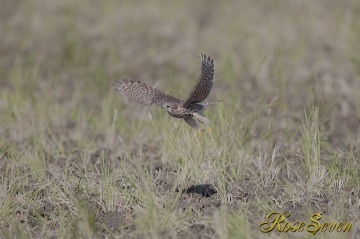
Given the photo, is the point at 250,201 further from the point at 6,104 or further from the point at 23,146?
the point at 6,104

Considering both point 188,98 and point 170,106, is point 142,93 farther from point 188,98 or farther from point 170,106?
point 188,98

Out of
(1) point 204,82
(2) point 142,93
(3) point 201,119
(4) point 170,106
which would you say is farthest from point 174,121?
(1) point 204,82

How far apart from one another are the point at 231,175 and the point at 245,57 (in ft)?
12.2

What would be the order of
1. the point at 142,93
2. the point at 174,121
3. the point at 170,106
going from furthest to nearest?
the point at 174,121 < the point at 142,93 < the point at 170,106

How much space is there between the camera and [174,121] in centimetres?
566

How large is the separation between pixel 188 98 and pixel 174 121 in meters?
1.21

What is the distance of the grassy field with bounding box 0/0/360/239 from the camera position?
4.47m

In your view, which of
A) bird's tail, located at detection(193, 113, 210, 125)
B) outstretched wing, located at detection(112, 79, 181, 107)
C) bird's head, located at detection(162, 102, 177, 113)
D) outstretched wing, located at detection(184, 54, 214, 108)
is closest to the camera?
outstretched wing, located at detection(184, 54, 214, 108)

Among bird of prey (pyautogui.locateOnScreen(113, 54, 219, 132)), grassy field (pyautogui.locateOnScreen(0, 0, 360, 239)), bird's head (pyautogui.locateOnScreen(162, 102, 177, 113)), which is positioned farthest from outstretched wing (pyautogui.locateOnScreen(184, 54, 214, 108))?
grassy field (pyautogui.locateOnScreen(0, 0, 360, 239))

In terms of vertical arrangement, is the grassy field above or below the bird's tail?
below

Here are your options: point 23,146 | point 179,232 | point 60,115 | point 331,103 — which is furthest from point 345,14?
point 179,232

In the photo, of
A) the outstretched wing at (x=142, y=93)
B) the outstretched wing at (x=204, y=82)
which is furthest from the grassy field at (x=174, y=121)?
the outstretched wing at (x=204, y=82)

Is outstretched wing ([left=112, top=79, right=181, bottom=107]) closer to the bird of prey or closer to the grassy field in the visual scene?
the bird of prey

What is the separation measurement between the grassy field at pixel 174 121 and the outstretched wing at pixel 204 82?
20.4 inches
